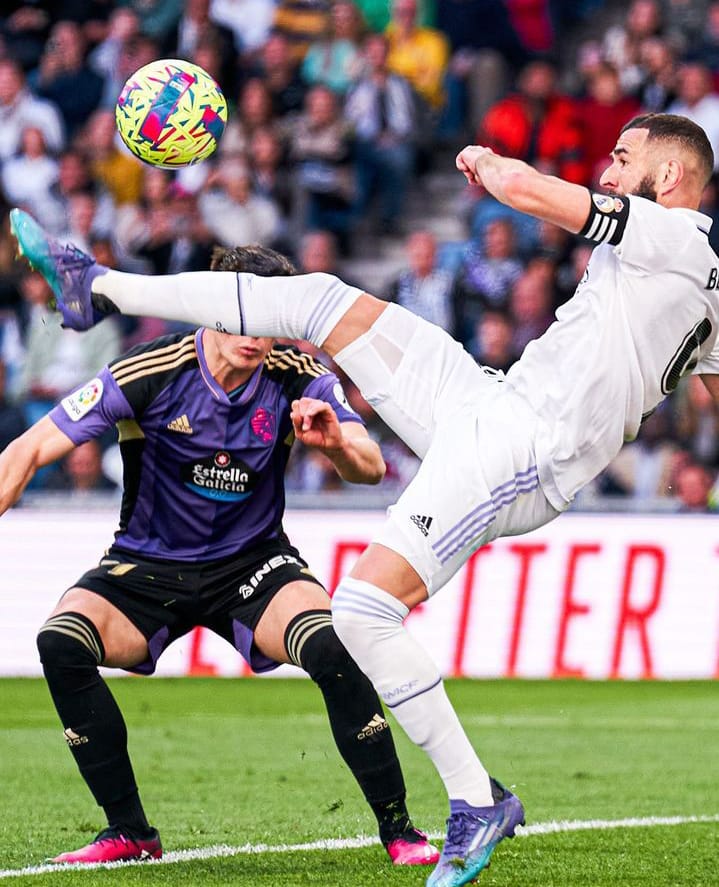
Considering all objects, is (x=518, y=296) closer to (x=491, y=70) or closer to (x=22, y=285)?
(x=491, y=70)

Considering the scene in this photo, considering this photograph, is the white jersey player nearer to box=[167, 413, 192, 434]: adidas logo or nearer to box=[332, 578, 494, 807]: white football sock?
box=[332, 578, 494, 807]: white football sock

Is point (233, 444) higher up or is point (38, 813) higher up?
point (233, 444)

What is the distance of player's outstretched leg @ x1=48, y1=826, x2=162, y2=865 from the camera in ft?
19.1

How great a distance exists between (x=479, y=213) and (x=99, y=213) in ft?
11.5

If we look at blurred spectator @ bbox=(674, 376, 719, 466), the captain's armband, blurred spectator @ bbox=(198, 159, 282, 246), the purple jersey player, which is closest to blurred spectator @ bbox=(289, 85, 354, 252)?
blurred spectator @ bbox=(198, 159, 282, 246)

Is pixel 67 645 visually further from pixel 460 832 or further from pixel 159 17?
pixel 159 17

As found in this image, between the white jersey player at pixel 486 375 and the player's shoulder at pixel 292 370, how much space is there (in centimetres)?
95

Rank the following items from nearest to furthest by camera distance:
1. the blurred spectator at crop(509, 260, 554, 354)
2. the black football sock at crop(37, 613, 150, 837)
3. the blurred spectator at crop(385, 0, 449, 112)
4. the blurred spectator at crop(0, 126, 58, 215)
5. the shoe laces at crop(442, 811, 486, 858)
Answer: the shoe laces at crop(442, 811, 486, 858) → the black football sock at crop(37, 613, 150, 837) → the blurred spectator at crop(509, 260, 554, 354) → the blurred spectator at crop(385, 0, 449, 112) → the blurred spectator at crop(0, 126, 58, 215)

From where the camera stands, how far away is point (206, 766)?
826 cm

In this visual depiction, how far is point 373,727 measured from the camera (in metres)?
5.87

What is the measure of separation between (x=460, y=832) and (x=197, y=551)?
1.81 m

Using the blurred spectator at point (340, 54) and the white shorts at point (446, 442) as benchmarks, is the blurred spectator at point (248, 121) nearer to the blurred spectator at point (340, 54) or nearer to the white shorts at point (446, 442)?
the blurred spectator at point (340, 54)

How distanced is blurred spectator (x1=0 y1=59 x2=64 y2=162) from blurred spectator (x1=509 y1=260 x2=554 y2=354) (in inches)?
202

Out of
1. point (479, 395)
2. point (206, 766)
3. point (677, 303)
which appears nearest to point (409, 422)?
point (479, 395)
